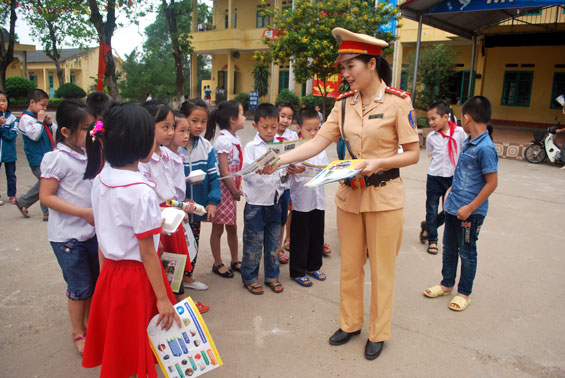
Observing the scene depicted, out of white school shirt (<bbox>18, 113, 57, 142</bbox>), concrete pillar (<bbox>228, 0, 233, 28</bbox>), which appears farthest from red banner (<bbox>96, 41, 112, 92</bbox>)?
concrete pillar (<bbox>228, 0, 233, 28</bbox>)

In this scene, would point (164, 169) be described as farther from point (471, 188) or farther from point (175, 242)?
point (471, 188)

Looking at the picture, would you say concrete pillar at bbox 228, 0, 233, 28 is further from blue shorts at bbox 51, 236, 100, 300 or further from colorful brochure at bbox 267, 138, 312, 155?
blue shorts at bbox 51, 236, 100, 300

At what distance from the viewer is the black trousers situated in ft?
11.7

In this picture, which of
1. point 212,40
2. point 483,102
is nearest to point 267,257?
point 483,102

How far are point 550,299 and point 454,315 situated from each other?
0.90 m

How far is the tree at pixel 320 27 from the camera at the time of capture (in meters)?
11.4

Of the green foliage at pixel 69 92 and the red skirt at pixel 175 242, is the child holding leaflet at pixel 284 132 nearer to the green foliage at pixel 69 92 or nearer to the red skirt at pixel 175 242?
the red skirt at pixel 175 242

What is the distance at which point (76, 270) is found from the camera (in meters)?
2.40

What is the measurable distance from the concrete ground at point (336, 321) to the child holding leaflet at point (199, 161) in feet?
Answer: 2.31

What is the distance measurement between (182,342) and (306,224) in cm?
186

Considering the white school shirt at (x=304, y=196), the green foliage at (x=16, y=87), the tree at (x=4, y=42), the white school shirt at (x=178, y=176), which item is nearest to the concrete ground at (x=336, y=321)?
the white school shirt at (x=304, y=196)

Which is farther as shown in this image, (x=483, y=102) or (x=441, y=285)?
(x=441, y=285)

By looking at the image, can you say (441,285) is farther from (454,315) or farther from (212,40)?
(212,40)

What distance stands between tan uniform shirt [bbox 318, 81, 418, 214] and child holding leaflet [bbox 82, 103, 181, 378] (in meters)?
1.20
